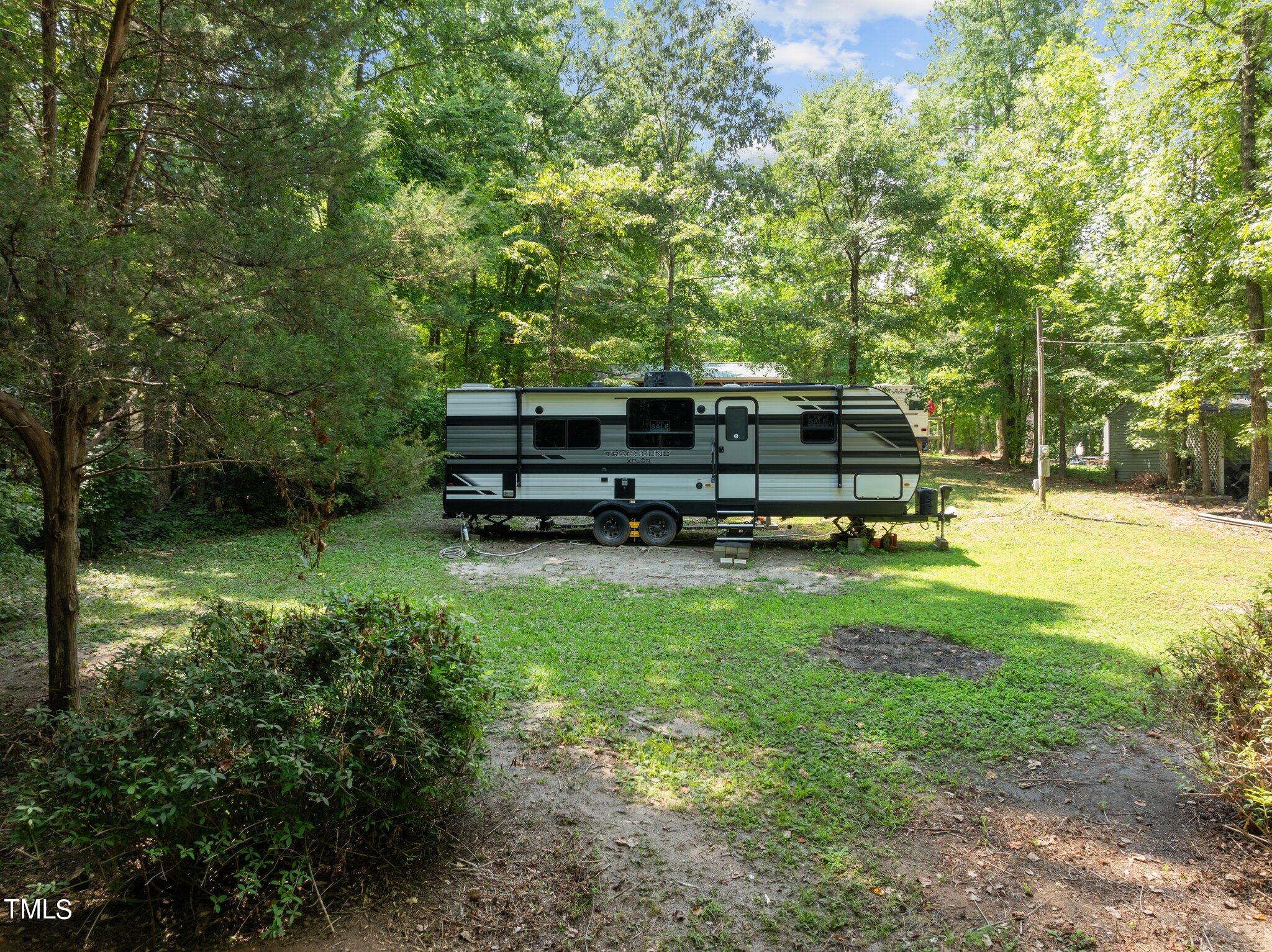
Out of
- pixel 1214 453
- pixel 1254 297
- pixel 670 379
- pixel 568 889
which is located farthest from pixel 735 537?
pixel 1214 453

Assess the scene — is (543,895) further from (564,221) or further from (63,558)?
(564,221)

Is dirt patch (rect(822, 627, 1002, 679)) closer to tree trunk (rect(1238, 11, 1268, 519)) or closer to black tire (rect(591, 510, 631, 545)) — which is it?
black tire (rect(591, 510, 631, 545))

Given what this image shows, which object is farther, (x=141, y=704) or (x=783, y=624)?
(x=783, y=624)

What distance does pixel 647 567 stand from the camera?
390 inches

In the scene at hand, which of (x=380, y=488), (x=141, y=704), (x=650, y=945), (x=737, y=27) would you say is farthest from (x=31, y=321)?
(x=737, y=27)

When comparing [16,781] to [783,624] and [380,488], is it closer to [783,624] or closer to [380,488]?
[380,488]

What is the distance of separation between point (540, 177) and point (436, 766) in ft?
46.6

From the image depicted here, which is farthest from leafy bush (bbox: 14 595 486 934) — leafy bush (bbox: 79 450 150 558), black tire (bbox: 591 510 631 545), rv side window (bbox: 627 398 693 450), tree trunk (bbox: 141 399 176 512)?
rv side window (bbox: 627 398 693 450)

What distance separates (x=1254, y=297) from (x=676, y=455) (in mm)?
12398

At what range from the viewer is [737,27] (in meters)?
17.7

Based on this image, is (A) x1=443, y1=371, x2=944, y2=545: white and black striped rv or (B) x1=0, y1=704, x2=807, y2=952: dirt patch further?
(A) x1=443, y1=371, x2=944, y2=545: white and black striped rv

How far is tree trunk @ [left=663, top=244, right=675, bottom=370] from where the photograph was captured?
17750 millimetres

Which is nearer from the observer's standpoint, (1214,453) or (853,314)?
(1214,453)

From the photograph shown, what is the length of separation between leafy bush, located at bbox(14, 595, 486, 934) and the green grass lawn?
140 centimetres
